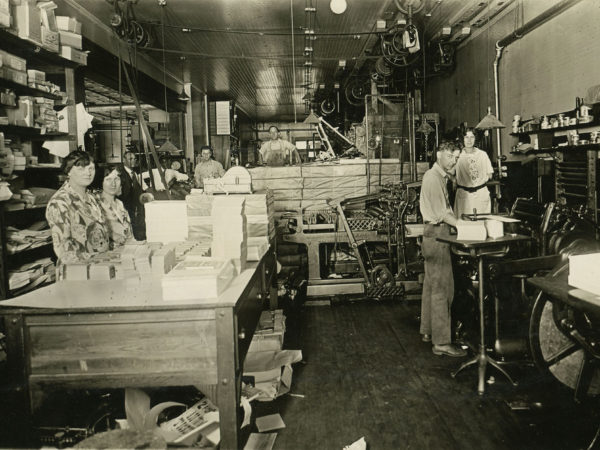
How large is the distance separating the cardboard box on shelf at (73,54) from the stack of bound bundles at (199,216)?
10.6 ft

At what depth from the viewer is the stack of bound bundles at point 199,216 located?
8.65ft

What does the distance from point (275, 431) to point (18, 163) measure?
10.2 ft

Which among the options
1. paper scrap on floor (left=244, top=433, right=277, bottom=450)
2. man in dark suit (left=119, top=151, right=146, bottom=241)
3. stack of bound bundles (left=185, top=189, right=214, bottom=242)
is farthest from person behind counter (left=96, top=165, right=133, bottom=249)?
man in dark suit (left=119, top=151, right=146, bottom=241)

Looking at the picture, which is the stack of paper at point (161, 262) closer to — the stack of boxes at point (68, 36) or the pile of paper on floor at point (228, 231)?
the pile of paper on floor at point (228, 231)

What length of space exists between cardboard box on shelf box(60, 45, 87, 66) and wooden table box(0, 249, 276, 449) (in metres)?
3.85

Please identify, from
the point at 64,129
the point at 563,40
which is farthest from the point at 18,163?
the point at 563,40

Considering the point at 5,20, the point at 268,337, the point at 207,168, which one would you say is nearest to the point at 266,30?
the point at 207,168

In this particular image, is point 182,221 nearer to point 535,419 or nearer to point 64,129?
point 535,419

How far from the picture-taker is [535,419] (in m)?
2.75

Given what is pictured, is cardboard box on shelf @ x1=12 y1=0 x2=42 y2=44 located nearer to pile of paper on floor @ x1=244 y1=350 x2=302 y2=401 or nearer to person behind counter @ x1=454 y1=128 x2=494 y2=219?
pile of paper on floor @ x1=244 y1=350 x2=302 y2=401

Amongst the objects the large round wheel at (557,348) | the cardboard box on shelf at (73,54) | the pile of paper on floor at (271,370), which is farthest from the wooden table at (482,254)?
the cardboard box on shelf at (73,54)

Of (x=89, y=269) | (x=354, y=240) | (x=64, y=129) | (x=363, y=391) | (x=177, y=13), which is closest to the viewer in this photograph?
(x=89, y=269)

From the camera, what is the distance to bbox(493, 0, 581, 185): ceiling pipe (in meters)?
6.53

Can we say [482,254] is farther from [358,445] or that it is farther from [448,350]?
[358,445]
